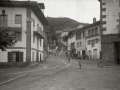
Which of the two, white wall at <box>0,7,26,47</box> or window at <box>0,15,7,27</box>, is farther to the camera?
white wall at <box>0,7,26,47</box>

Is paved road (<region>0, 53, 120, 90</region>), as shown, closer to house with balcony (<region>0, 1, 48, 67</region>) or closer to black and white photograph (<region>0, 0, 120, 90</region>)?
black and white photograph (<region>0, 0, 120, 90</region>)

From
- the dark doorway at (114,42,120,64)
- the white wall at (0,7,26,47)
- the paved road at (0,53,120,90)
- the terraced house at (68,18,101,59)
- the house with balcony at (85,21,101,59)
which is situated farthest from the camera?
the terraced house at (68,18,101,59)

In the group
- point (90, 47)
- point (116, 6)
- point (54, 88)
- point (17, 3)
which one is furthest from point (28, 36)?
point (90, 47)

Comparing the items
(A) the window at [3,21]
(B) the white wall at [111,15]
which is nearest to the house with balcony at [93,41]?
(B) the white wall at [111,15]

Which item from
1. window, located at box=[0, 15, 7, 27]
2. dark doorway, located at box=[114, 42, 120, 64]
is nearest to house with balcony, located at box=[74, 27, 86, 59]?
window, located at box=[0, 15, 7, 27]

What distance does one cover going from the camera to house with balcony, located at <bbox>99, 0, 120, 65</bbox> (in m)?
18.6

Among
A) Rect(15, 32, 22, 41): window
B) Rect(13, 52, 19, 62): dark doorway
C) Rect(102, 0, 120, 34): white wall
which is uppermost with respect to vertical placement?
Rect(102, 0, 120, 34): white wall

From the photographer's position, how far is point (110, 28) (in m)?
18.8

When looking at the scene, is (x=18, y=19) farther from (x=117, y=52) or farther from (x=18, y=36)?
(x=117, y=52)

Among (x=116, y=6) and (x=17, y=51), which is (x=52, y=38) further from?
(x=116, y=6)

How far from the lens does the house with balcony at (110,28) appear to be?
18578 millimetres

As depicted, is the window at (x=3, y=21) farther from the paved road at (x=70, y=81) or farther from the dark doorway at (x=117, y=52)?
the dark doorway at (x=117, y=52)

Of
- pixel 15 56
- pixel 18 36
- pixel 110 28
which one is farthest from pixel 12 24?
pixel 110 28

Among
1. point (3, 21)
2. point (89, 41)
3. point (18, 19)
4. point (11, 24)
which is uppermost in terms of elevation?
point (18, 19)
